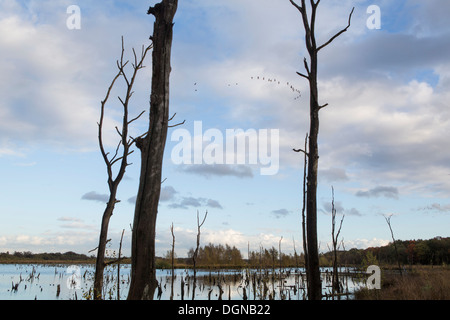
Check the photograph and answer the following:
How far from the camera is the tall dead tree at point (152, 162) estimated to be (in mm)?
4730

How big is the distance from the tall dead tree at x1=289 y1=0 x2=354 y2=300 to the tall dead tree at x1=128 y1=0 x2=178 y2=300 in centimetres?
335

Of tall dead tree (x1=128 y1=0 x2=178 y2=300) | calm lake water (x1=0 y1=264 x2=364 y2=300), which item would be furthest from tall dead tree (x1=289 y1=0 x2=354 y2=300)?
calm lake water (x1=0 y1=264 x2=364 y2=300)

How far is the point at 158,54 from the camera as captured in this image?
5473mm

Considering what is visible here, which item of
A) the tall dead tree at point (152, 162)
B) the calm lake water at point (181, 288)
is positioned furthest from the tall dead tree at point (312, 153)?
the calm lake water at point (181, 288)

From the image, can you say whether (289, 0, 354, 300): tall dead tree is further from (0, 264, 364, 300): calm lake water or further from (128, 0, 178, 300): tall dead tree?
(0, 264, 364, 300): calm lake water

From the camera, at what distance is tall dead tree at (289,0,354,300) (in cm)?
707

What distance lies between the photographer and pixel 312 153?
741 centimetres

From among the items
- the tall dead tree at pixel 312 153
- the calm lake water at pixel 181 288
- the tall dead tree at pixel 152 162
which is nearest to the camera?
the tall dead tree at pixel 152 162

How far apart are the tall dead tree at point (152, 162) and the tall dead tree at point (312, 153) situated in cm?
335

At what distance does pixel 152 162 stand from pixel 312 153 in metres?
3.63

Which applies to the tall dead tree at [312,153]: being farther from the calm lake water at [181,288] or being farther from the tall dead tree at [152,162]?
the calm lake water at [181,288]
